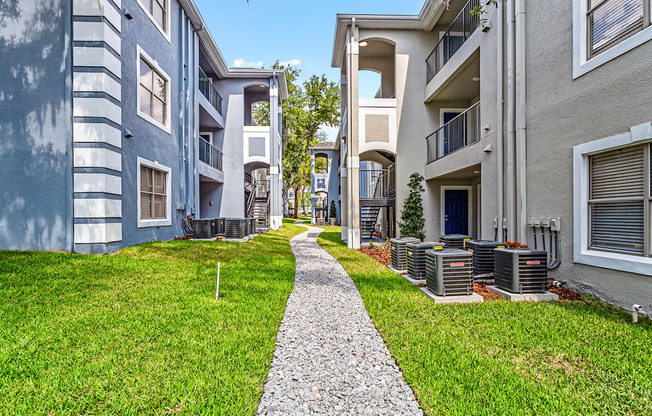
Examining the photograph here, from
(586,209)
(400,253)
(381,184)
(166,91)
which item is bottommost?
(400,253)

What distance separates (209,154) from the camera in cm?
1589

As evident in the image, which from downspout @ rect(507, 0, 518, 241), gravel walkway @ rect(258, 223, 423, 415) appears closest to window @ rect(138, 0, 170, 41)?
downspout @ rect(507, 0, 518, 241)

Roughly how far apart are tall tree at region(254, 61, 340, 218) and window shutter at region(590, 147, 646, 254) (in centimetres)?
2633

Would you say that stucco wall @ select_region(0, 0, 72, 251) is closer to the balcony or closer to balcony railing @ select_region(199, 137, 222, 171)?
balcony railing @ select_region(199, 137, 222, 171)

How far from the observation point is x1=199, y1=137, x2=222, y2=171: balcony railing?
49.3ft

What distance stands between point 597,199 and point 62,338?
23.6ft

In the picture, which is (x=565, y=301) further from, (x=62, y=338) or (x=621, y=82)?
(x=62, y=338)

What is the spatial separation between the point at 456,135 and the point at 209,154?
1124 centimetres

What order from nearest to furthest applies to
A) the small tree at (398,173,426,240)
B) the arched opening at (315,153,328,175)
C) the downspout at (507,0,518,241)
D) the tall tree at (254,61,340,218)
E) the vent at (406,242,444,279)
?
1. the vent at (406,242,444,279)
2. the downspout at (507,0,518,241)
3. the small tree at (398,173,426,240)
4. the tall tree at (254,61,340,218)
5. the arched opening at (315,153,328,175)

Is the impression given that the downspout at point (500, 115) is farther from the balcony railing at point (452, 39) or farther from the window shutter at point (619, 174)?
the balcony railing at point (452, 39)

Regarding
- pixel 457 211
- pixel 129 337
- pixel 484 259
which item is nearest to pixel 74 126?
pixel 129 337

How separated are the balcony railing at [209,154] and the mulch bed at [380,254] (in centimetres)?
855

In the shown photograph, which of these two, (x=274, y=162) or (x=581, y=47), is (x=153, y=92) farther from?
(x=581, y=47)

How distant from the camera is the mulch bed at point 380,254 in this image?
9078 millimetres
